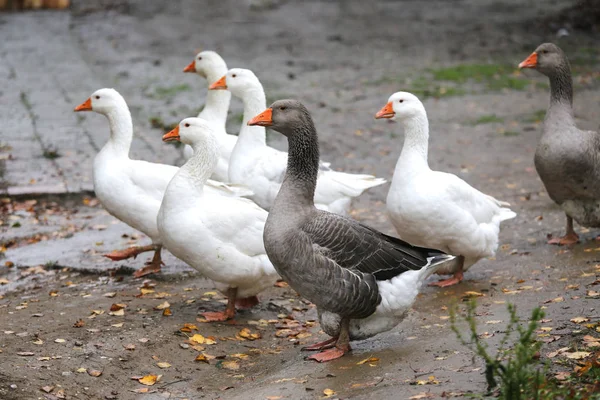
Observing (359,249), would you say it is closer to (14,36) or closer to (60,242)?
(60,242)

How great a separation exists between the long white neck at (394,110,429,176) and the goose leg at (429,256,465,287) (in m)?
1.00

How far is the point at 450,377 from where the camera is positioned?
5.57 meters

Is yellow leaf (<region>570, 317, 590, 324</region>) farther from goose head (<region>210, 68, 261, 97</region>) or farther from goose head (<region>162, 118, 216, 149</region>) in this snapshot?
goose head (<region>210, 68, 261, 97</region>)

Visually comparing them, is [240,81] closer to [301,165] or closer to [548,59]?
[301,165]

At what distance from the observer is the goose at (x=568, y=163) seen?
29.0 ft

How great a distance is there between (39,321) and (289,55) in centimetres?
1201

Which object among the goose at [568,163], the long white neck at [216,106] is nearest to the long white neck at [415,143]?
the goose at [568,163]

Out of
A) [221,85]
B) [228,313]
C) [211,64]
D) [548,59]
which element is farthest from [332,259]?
[211,64]

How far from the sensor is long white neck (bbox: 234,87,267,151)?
30.3 feet

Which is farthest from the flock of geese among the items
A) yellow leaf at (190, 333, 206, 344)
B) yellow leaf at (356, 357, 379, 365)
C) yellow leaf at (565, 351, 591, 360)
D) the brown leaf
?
yellow leaf at (565, 351, 591, 360)

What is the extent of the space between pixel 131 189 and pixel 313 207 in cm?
255

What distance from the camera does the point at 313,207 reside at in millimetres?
6742

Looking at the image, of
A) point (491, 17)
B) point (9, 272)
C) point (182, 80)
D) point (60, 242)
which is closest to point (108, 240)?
point (60, 242)

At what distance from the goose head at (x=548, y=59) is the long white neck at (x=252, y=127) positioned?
115 inches
